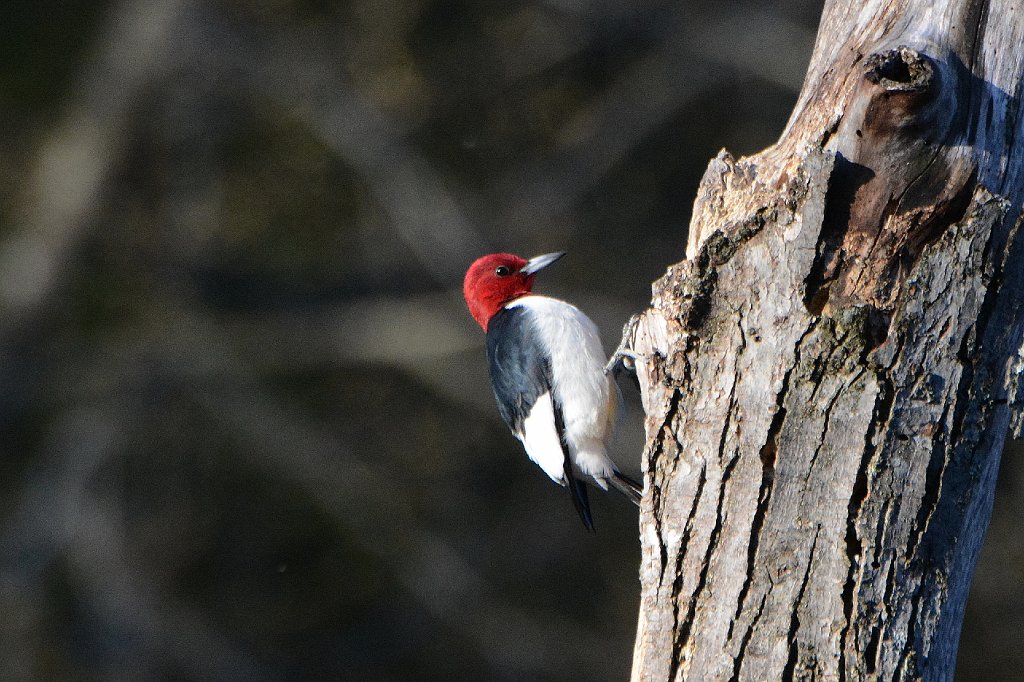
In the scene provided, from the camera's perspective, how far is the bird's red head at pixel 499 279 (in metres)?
4.66

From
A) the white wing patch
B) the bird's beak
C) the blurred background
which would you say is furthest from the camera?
the blurred background

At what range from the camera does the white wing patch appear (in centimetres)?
413

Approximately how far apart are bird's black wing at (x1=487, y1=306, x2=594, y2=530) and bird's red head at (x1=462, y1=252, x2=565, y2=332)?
17cm

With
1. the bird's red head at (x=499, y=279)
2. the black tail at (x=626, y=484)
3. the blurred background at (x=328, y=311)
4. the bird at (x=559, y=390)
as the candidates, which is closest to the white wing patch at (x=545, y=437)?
the bird at (x=559, y=390)

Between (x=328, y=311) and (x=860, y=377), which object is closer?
(x=860, y=377)

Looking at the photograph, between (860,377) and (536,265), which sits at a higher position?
(536,265)

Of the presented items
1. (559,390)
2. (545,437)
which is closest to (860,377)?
(559,390)

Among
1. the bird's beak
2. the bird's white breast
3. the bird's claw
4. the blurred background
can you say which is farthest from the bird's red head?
the blurred background

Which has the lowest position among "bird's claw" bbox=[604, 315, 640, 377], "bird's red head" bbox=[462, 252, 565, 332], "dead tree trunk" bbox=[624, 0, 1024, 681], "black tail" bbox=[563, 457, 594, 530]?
"dead tree trunk" bbox=[624, 0, 1024, 681]

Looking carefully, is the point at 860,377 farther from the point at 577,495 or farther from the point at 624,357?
the point at 577,495

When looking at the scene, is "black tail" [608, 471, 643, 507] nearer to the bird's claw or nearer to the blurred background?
the bird's claw

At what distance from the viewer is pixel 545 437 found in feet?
13.9

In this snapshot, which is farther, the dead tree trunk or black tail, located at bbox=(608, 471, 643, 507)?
black tail, located at bbox=(608, 471, 643, 507)

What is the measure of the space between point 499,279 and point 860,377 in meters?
2.37
